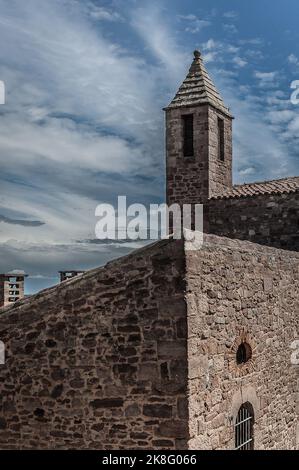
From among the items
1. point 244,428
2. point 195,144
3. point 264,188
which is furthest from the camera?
point 195,144

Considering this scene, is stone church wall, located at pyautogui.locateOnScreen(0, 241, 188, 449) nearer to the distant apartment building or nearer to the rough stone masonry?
the rough stone masonry

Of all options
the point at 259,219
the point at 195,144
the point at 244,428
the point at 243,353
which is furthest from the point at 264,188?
the point at 244,428

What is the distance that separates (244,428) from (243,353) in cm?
115

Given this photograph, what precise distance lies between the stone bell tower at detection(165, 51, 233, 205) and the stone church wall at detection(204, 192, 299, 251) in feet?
2.22

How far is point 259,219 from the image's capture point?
15.1 meters

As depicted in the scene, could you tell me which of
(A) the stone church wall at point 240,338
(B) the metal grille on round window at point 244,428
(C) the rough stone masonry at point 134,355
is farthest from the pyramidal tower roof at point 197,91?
(B) the metal grille on round window at point 244,428

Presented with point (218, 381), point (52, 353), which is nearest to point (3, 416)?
point (52, 353)

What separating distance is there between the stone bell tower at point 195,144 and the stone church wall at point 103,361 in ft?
29.3

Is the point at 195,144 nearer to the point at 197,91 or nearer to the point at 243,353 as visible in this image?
the point at 197,91

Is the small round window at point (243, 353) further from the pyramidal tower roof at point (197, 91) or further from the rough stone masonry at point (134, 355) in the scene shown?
the pyramidal tower roof at point (197, 91)

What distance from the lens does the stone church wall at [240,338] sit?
7.34 m

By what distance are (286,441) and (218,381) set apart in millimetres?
3348

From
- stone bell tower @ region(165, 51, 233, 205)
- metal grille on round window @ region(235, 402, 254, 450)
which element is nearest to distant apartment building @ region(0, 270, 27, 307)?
stone bell tower @ region(165, 51, 233, 205)
